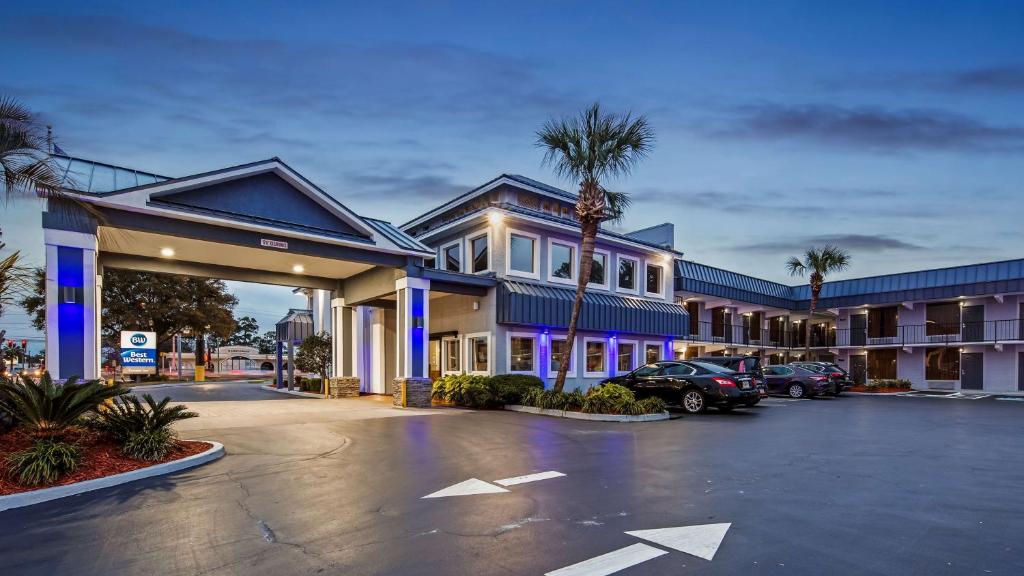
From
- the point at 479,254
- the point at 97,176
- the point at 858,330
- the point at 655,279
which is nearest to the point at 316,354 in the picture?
the point at 479,254

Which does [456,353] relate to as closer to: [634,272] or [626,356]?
[626,356]

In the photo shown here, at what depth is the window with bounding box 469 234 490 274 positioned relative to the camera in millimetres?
22247

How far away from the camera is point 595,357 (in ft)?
80.7

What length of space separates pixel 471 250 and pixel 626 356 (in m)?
9.00

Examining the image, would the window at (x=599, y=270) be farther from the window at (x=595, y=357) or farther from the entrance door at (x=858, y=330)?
the entrance door at (x=858, y=330)

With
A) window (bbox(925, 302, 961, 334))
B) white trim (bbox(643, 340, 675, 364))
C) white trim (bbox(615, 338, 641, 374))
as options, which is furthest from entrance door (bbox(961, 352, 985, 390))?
white trim (bbox(615, 338, 641, 374))

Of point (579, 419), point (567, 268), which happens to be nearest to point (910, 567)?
point (579, 419)

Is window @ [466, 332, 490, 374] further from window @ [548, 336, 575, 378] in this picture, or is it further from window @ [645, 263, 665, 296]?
window @ [645, 263, 665, 296]

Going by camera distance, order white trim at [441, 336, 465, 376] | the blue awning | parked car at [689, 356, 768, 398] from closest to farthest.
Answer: parked car at [689, 356, 768, 398] → the blue awning → white trim at [441, 336, 465, 376]

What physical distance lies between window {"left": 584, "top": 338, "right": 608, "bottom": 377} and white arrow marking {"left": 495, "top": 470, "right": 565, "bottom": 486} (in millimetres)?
16333

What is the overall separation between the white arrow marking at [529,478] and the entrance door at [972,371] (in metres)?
36.7

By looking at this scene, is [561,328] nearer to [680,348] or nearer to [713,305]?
[680,348]

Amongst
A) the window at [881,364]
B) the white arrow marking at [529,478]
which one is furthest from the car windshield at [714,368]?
the window at [881,364]

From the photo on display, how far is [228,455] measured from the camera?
31.0ft
